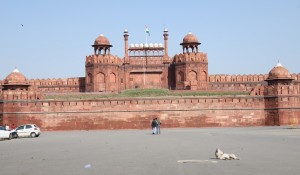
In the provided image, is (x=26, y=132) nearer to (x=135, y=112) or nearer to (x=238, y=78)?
(x=135, y=112)

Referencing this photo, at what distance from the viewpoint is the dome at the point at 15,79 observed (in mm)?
31028

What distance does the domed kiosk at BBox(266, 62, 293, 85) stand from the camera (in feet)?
100

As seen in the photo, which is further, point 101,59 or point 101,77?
point 101,59

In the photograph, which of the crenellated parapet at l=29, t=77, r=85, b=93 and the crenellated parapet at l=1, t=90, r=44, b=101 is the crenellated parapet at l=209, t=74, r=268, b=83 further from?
the crenellated parapet at l=1, t=90, r=44, b=101

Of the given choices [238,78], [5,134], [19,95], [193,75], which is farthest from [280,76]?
[5,134]

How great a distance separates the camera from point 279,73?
101ft

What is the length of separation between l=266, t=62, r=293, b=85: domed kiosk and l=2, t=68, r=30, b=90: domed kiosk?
19477 mm

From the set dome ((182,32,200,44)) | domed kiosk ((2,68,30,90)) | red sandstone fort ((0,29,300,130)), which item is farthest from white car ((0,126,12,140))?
dome ((182,32,200,44))

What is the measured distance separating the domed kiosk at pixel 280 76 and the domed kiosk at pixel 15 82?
63.9ft

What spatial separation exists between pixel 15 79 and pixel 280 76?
68.1 ft

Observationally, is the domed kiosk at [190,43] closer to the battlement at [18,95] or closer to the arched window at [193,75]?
the arched window at [193,75]

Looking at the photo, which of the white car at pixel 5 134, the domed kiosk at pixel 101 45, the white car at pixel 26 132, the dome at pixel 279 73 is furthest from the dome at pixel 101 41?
the white car at pixel 5 134

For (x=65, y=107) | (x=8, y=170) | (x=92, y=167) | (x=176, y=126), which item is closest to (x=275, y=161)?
(x=92, y=167)

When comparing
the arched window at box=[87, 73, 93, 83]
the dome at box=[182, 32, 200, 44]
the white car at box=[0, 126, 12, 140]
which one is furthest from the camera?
the dome at box=[182, 32, 200, 44]
